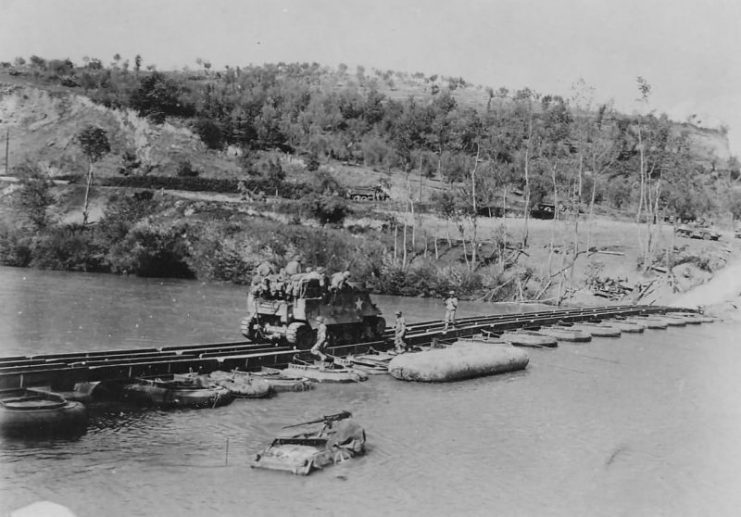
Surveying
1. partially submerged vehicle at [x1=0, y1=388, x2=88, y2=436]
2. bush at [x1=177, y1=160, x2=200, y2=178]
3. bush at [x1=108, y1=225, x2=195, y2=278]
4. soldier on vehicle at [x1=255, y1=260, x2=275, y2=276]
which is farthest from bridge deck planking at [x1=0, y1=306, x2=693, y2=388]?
bush at [x1=177, y1=160, x2=200, y2=178]

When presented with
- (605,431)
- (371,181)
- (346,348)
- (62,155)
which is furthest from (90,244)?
(605,431)

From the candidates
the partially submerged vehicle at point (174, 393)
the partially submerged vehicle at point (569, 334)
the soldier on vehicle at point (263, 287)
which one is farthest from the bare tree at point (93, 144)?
the partially submerged vehicle at point (174, 393)

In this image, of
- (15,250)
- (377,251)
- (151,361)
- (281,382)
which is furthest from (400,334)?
(15,250)

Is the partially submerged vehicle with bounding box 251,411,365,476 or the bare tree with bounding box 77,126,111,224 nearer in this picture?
the partially submerged vehicle with bounding box 251,411,365,476

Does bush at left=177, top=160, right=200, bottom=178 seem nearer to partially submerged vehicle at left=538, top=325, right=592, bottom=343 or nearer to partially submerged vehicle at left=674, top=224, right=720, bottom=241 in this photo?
partially submerged vehicle at left=674, top=224, right=720, bottom=241

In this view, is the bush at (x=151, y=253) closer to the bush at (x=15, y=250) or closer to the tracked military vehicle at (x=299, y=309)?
the bush at (x=15, y=250)

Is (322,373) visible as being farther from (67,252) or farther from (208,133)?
(208,133)
